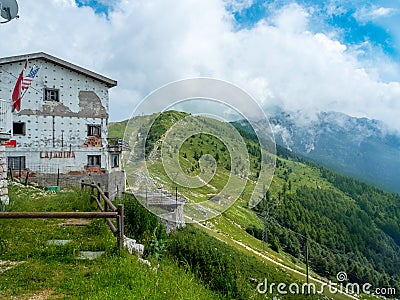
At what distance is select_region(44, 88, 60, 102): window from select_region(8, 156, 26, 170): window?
13.9ft

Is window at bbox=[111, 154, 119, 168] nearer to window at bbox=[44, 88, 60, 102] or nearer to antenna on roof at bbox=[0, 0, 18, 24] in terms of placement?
window at bbox=[44, 88, 60, 102]

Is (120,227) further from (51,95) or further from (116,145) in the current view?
A: (116,145)

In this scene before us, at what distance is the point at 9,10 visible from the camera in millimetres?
10461

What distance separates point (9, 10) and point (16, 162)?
49.5 ft

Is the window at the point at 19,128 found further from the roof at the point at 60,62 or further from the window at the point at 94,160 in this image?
the window at the point at 94,160

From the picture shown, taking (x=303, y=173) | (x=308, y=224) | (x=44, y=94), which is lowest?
(x=308, y=224)

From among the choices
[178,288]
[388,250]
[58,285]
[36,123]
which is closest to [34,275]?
[58,285]

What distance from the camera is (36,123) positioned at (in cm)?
2373

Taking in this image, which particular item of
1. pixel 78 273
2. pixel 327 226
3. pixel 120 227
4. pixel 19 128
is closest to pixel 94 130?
pixel 19 128

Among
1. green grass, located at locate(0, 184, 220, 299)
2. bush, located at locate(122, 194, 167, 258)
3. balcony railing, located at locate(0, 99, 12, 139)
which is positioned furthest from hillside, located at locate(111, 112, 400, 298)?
green grass, located at locate(0, 184, 220, 299)

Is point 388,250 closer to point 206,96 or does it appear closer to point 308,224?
point 308,224

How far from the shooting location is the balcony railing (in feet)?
39.8

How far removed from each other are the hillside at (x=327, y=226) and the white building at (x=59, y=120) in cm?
4354

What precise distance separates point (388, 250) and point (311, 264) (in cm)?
3905
